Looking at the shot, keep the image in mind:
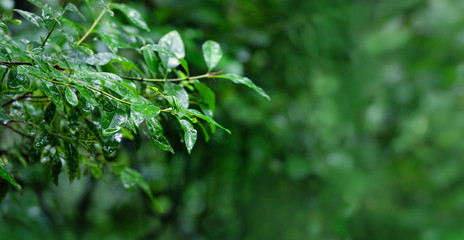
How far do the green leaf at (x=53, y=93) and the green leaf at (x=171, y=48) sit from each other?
0.12m

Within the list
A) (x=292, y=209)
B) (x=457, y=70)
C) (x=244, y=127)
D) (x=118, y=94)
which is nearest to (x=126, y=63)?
(x=118, y=94)

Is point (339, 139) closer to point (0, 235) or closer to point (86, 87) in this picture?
point (0, 235)

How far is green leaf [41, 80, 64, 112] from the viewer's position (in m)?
0.32

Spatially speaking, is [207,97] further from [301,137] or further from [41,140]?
[301,137]

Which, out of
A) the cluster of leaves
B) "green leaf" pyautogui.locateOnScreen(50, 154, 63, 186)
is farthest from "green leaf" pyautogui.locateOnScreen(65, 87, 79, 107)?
"green leaf" pyautogui.locateOnScreen(50, 154, 63, 186)

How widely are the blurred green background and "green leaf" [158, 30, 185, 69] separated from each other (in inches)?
18.1

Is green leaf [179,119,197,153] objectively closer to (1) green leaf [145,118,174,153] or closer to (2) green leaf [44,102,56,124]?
(1) green leaf [145,118,174,153]

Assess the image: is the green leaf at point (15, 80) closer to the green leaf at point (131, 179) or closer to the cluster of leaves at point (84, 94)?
the cluster of leaves at point (84, 94)

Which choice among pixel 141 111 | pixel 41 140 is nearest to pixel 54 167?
pixel 41 140

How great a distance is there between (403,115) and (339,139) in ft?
1.10

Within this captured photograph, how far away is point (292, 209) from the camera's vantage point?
4.94ft

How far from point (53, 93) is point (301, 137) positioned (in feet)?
4.14

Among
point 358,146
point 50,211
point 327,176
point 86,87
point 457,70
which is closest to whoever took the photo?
point 86,87

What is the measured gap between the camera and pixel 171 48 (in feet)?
1.44
